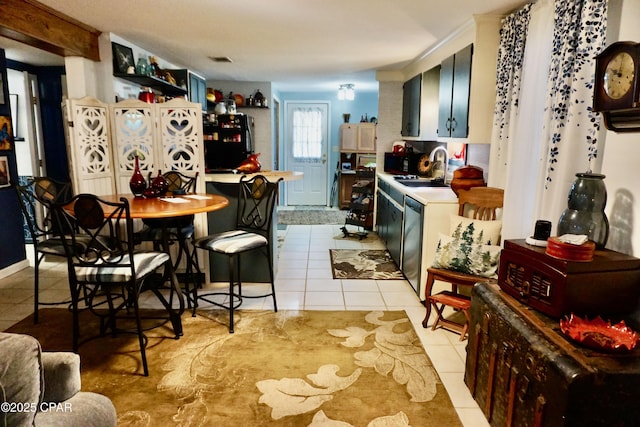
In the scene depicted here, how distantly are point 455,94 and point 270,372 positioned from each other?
8.89ft

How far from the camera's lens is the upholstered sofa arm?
130cm

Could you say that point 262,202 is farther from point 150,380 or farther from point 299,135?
point 299,135

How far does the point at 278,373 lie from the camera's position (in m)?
2.40

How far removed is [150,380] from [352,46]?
340 cm

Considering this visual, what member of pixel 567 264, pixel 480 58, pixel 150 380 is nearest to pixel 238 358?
pixel 150 380

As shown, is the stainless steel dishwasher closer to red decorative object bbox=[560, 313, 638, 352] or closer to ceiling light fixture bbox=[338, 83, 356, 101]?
red decorative object bbox=[560, 313, 638, 352]

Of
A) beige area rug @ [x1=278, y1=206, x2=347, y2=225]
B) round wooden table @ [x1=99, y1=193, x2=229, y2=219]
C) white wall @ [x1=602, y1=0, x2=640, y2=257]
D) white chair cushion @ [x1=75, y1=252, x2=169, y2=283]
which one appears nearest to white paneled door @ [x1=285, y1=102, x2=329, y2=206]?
beige area rug @ [x1=278, y1=206, x2=347, y2=225]

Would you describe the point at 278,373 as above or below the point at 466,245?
below

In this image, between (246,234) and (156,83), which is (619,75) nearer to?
(246,234)

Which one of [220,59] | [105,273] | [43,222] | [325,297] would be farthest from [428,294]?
[220,59]

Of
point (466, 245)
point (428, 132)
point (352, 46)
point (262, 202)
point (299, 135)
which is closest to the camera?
point (466, 245)

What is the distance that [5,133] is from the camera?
402cm

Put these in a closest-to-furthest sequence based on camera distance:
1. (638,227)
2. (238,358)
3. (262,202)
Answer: (638,227)
(238,358)
(262,202)

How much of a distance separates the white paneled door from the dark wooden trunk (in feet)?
20.7
